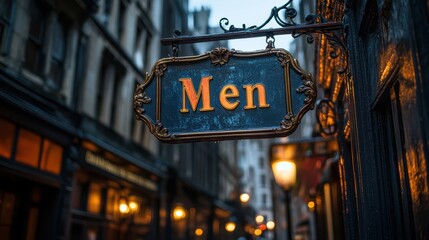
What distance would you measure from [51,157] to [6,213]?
1.99 m

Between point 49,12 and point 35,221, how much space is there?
582cm

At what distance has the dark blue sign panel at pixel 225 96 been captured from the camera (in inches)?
160

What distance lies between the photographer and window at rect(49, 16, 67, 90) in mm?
13086

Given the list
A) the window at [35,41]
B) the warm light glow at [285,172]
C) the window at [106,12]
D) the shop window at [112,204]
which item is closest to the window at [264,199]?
the shop window at [112,204]

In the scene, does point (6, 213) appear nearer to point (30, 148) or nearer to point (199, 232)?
point (30, 148)

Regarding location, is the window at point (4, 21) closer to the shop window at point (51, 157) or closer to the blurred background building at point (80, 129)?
the blurred background building at point (80, 129)

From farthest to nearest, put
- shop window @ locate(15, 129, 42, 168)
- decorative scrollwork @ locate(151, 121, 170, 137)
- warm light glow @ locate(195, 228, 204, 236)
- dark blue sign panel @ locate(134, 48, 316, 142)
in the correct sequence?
warm light glow @ locate(195, 228, 204, 236)
shop window @ locate(15, 129, 42, 168)
decorative scrollwork @ locate(151, 121, 170, 137)
dark blue sign panel @ locate(134, 48, 316, 142)

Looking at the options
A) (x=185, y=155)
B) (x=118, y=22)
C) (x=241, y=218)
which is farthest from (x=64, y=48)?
(x=241, y=218)

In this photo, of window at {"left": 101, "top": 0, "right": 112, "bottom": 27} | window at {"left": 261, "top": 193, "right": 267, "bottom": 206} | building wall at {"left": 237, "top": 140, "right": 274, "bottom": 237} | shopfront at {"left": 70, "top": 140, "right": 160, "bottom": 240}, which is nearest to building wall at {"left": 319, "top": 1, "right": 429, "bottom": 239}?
shopfront at {"left": 70, "top": 140, "right": 160, "bottom": 240}

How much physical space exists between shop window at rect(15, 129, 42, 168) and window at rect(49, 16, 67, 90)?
199cm

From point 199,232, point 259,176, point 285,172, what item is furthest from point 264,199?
point 285,172

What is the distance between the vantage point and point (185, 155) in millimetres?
27891

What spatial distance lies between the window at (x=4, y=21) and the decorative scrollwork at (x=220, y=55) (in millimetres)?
7669

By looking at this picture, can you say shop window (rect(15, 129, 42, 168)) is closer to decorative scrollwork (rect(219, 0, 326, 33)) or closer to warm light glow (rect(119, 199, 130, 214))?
warm light glow (rect(119, 199, 130, 214))
